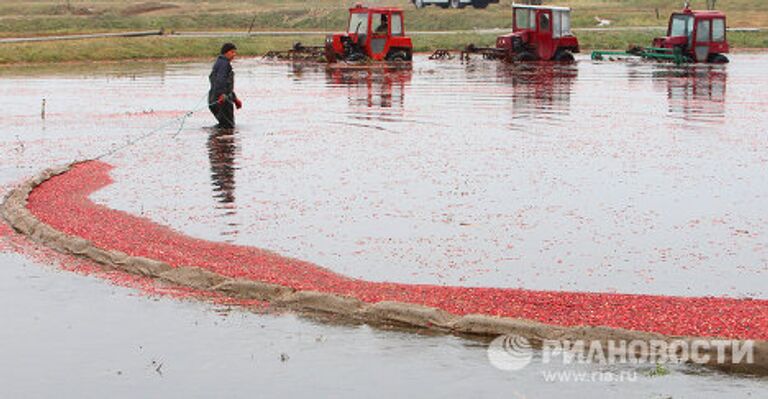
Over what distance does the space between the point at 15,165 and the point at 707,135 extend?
15082mm

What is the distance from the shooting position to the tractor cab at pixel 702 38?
59281 millimetres

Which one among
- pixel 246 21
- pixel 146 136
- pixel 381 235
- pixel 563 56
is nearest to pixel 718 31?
pixel 563 56

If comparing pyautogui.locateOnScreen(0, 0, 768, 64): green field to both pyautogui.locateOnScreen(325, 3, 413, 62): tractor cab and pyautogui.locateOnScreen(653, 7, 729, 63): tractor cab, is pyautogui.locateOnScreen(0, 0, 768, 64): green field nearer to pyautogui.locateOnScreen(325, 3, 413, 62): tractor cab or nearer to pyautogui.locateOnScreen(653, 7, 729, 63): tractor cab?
pyautogui.locateOnScreen(325, 3, 413, 62): tractor cab

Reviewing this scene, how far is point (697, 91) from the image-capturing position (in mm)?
42344

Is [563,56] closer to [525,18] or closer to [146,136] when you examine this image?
[525,18]

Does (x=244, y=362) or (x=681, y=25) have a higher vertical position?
(x=681, y=25)

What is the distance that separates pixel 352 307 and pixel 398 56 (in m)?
49.1

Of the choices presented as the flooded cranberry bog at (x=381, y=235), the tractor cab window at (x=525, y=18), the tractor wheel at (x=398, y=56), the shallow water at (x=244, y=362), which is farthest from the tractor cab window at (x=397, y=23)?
the shallow water at (x=244, y=362)

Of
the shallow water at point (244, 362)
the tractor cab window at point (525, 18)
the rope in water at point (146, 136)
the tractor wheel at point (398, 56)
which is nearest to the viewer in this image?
the shallow water at point (244, 362)

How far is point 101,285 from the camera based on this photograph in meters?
14.3

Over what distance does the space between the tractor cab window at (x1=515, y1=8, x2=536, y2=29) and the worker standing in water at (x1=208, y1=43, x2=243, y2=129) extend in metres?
32.0

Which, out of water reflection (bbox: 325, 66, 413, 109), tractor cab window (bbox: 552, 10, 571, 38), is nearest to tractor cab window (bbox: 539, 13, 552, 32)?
tractor cab window (bbox: 552, 10, 571, 38)

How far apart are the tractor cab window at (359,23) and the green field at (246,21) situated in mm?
10293

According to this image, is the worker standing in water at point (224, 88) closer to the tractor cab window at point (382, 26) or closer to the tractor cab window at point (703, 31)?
the tractor cab window at point (382, 26)
